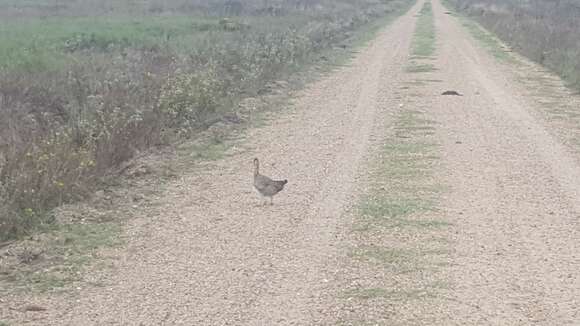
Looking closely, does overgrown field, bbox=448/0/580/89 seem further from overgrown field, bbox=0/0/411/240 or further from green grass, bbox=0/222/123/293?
green grass, bbox=0/222/123/293

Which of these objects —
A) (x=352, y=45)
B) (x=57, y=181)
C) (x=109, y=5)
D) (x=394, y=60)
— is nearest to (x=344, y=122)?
(x=57, y=181)

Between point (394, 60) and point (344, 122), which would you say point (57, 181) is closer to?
point (344, 122)

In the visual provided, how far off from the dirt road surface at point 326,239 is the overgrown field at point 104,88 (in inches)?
41.4

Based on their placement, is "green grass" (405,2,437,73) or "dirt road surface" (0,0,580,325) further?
"green grass" (405,2,437,73)

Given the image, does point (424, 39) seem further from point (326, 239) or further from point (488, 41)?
point (326, 239)

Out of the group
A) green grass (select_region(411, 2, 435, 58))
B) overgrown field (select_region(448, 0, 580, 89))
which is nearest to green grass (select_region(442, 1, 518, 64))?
overgrown field (select_region(448, 0, 580, 89))

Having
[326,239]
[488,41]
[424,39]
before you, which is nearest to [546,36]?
[488,41]

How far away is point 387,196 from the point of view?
33.3ft

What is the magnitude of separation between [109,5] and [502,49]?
24.0 m

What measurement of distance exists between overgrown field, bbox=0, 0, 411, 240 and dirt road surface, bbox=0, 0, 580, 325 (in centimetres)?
105

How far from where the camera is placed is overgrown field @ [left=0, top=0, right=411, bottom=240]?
9445mm

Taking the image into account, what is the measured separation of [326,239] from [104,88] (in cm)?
683

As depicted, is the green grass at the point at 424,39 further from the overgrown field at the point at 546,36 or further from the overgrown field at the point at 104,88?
the overgrown field at the point at 104,88

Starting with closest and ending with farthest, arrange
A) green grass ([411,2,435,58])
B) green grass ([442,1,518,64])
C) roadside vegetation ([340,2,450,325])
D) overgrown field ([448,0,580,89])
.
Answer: roadside vegetation ([340,2,450,325])
overgrown field ([448,0,580,89])
green grass ([442,1,518,64])
green grass ([411,2,435,58])
